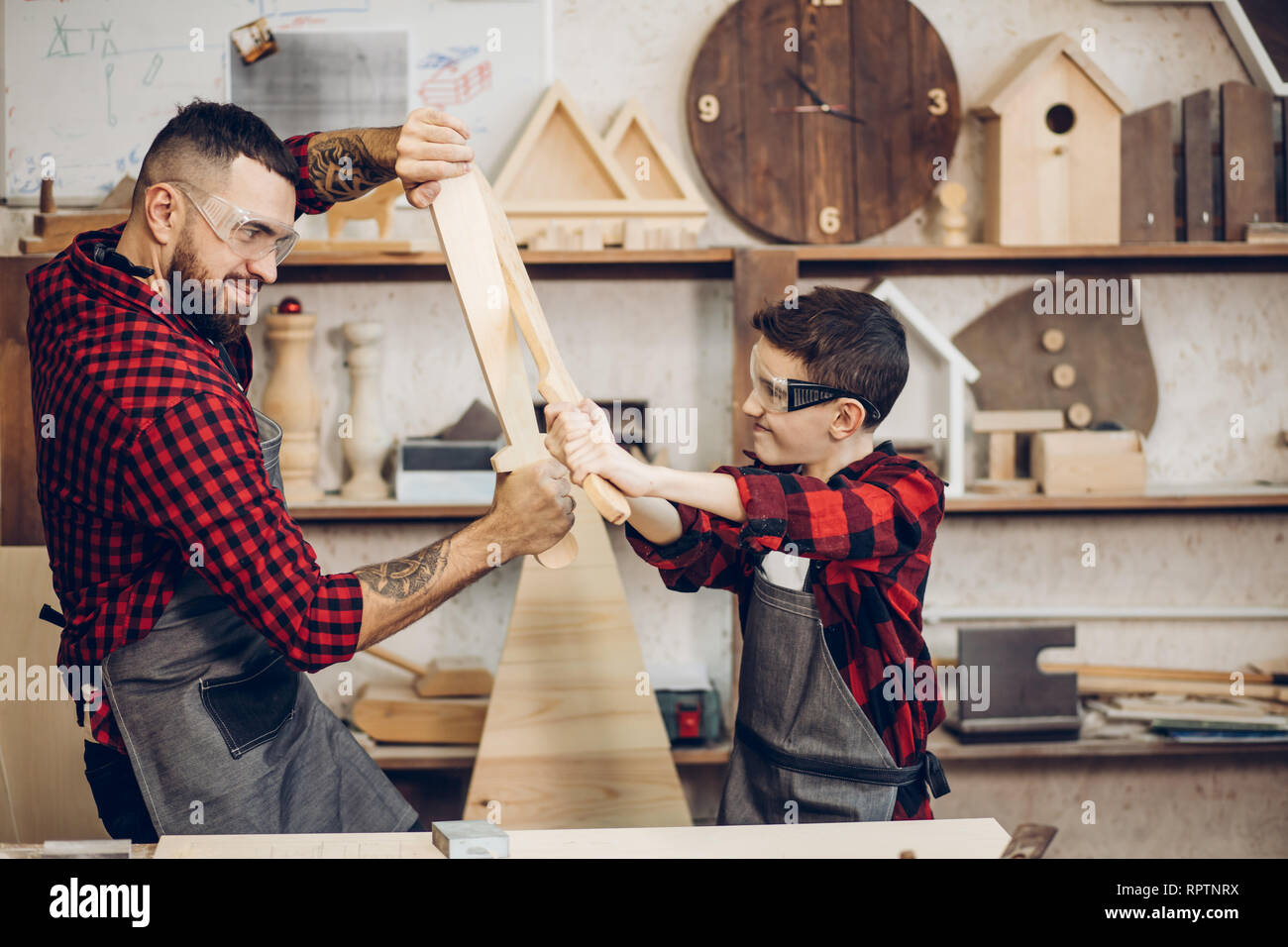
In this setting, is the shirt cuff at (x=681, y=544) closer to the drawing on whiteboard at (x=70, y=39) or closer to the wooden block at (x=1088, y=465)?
the wooden block at (x=1088, y=465)

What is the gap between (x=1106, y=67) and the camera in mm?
2969

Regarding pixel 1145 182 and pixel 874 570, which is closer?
pixel 874 570

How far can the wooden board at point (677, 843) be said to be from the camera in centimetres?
129

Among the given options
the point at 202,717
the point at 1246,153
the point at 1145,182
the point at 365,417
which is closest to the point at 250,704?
the point at 202,717

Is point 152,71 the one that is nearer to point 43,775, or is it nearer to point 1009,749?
point 43,775

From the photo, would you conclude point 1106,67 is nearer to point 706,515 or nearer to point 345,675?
point 706,515

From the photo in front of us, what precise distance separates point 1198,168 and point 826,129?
934 millimetres

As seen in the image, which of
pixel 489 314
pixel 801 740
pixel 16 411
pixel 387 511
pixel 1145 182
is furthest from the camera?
pixel 1145 182

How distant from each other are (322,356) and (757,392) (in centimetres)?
156

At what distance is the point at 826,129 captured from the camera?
9.53 ft

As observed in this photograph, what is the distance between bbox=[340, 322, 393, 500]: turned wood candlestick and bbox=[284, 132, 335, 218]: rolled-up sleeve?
93cm

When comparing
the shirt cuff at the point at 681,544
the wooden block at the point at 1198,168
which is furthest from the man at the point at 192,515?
the wooden block at the point at 1198,168

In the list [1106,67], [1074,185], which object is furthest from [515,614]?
[1106,67]
